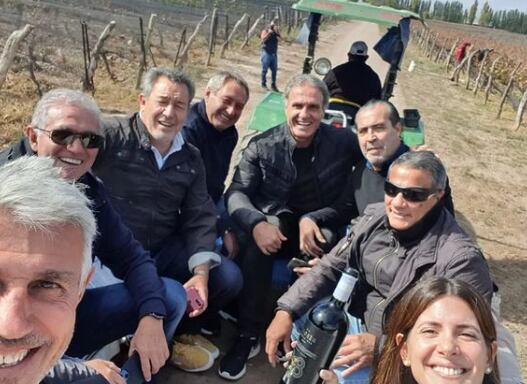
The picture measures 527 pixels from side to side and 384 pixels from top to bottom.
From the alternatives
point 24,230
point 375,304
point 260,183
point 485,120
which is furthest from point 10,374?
point 485,120

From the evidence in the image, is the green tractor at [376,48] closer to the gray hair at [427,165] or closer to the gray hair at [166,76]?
the gray hair at [166,76]

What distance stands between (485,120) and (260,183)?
1178 cm

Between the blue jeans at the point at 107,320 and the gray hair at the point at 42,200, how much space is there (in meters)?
1.17

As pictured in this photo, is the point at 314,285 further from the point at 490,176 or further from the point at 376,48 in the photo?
the point at 490,176

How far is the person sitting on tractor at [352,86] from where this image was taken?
18.5 feet

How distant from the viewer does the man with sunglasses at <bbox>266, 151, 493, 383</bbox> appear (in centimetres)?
253

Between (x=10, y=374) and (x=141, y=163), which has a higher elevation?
(x=10, y=374)

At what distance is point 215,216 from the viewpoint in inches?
133

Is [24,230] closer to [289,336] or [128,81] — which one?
[289,336]

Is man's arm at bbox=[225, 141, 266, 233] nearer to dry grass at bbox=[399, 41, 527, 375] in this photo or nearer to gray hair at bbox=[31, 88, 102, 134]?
gray hair at bbox=[31, 88, 102, 134]

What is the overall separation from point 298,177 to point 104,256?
4.89 feet

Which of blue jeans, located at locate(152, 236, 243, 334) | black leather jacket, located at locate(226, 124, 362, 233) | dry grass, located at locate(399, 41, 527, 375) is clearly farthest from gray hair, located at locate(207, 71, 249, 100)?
dry grass, located at locate(399, 41, 527, 375)


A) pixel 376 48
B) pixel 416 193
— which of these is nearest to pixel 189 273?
pixel 416 193

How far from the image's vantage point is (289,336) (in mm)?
2861
